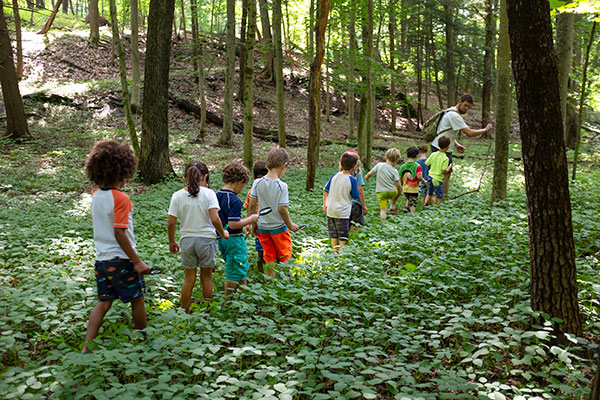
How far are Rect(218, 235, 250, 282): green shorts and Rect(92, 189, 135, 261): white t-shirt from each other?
1.53m

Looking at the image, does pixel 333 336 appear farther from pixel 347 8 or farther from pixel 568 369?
pixel 347 8

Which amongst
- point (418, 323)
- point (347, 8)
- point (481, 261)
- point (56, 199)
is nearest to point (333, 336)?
point (418, 323)

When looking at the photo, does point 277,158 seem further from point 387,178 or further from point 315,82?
point 315,82

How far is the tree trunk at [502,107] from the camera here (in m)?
8.13

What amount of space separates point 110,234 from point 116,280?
0.41 m

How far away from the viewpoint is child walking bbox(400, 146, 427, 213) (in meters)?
9.54

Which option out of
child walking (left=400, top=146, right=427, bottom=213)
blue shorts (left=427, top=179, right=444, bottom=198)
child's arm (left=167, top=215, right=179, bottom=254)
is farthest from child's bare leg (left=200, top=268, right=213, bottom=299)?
blue shorts (left=427, top=179, right=444, bottom=198)

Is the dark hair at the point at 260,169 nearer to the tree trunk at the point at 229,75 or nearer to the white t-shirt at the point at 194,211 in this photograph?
the white t-shirt at the point at 194,211

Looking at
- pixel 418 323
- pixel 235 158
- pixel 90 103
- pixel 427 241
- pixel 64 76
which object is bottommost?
pixel 418 323

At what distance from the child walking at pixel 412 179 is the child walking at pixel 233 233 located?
5586 millimetres

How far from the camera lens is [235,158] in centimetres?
1565

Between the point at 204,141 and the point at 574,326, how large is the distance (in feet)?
54.7

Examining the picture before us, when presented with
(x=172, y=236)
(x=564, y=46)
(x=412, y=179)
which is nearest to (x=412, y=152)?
(x=412, y=179)

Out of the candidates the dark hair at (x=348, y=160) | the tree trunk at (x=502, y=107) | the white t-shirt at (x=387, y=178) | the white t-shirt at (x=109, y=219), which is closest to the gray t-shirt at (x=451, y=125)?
the tree trunk at (x=502, y=107)
